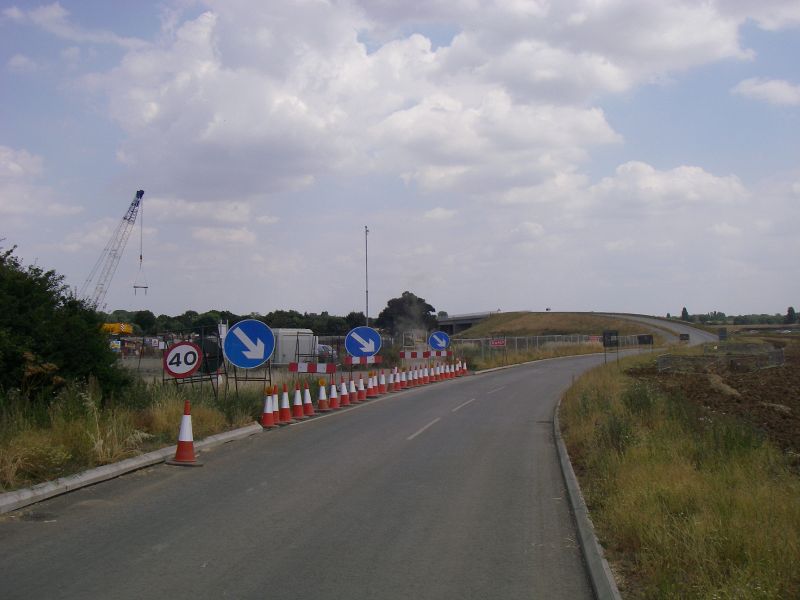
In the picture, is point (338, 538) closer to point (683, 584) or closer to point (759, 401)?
point (683, 584)

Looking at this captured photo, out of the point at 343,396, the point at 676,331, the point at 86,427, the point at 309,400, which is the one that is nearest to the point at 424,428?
the point at 309,400

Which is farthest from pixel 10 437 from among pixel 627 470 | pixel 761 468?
pixel 761 468

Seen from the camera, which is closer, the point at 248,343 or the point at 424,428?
the point at 248,343

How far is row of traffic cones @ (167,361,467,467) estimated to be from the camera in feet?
36.7

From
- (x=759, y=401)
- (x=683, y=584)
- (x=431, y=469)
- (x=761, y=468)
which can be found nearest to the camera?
(x=683, y=584)

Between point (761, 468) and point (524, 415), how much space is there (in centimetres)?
1036

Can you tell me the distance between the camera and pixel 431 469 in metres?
11.0

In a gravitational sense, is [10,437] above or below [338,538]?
above

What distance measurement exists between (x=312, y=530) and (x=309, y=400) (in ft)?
37.7

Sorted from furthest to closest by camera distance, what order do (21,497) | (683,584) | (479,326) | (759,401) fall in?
1. (479,326)
2. (759,401)
3. (21,497)
4. (683,584)

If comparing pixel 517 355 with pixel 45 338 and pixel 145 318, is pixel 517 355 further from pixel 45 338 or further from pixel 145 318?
pixel 145 318

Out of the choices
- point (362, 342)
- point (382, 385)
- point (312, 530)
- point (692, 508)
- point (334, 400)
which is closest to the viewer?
point (692, 508)

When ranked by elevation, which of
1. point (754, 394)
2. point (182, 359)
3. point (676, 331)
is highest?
point (676, 331)

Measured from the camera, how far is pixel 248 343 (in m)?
15.4
